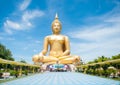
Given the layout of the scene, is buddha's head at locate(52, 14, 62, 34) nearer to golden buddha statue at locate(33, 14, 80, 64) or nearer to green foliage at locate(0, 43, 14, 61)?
golden buddha statue at locate(33, 14, 80, 64)

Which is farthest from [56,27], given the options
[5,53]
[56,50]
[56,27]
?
[5,53]

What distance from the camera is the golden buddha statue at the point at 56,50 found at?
84.6 feet

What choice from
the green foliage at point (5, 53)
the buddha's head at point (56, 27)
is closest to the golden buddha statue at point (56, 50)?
the buddha's head at point (56, 27)

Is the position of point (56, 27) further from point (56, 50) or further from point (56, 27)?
point (56, 50)

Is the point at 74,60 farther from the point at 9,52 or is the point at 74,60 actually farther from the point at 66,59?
the point at 9,52

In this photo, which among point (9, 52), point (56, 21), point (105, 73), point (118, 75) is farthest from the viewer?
point (9, 52)

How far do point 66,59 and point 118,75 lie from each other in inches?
616

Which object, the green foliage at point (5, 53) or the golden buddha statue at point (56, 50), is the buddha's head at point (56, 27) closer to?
the golden buddha statue at point (56, 50)

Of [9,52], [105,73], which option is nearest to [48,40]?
[9,52]

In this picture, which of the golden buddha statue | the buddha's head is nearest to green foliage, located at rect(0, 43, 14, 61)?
the golden buddha statue

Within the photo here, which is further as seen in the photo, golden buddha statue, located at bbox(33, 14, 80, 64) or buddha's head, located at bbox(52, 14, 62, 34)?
buddha's head, located at bbox(52, 14, 62, 34)

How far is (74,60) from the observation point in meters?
26.0

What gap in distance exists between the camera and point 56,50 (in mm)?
26859

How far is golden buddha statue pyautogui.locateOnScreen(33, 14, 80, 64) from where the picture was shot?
2580cm
